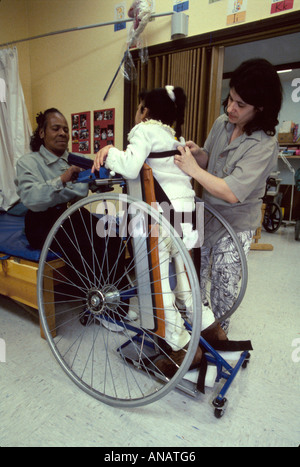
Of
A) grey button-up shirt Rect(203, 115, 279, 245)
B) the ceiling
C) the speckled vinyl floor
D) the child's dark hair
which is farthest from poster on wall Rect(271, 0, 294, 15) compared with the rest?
the ceiling

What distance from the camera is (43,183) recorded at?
1612 millimetres

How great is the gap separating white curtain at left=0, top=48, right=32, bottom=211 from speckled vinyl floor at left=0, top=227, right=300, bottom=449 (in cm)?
202

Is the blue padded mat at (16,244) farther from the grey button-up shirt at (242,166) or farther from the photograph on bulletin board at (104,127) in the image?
the photograph on bulletin board at (104,127)

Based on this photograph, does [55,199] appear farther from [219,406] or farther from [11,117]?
[11,117]

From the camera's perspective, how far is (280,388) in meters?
1.29

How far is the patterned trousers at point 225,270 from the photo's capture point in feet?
4.66

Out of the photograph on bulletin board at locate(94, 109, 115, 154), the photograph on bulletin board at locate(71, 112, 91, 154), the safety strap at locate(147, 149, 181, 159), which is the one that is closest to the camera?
the safety strap at locate(147, 149, 181, 159)

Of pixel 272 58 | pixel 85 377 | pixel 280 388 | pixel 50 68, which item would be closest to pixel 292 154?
pixel 272 58

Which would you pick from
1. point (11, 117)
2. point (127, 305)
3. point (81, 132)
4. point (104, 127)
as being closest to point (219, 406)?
point (127, 305)

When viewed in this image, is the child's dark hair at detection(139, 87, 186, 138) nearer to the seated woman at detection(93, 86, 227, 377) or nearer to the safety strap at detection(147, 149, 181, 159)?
the seated woman at detection(93, 86, 227, 377)

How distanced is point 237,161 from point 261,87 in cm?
30

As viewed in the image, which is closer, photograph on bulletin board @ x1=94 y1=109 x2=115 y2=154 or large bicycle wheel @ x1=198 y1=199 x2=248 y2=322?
large bicycle wheel @ x1=198 y1=199 x2=248 y2=322

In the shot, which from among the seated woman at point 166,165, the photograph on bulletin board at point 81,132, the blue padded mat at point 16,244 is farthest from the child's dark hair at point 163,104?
the photograph on bulletin board at point 81,132

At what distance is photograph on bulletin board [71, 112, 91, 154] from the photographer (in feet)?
11.8
